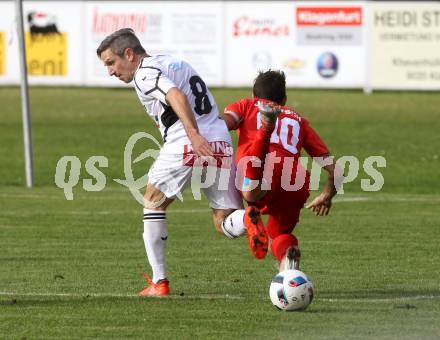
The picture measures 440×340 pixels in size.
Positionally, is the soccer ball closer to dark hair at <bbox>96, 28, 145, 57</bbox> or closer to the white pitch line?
the white pitch line

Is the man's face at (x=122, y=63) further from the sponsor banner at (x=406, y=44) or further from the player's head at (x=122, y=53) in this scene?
the sponsor banner at (x=406, y=44)

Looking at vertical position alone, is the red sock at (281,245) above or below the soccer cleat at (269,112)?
below

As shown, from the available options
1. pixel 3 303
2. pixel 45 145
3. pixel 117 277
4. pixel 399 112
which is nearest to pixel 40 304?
pixel 3 303

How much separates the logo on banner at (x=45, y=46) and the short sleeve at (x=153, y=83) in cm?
2872

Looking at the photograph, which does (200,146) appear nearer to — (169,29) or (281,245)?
(281,245)

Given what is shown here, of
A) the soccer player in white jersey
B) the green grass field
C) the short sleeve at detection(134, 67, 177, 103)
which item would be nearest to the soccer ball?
the green grass field

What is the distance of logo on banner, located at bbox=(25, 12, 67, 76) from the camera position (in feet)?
127

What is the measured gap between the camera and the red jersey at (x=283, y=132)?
408 inches

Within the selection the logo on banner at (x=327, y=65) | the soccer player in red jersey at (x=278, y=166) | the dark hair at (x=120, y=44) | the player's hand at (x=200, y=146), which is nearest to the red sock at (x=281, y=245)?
the soccer player in red jersey at (x=278, y=166)

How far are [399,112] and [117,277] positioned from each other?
23.1 metres

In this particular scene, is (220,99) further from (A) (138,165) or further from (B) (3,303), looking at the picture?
(B) (3,303)

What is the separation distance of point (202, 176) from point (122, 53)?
45.4 inches

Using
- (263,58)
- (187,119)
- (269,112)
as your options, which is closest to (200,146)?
(187,119)

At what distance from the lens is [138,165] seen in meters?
24.1
